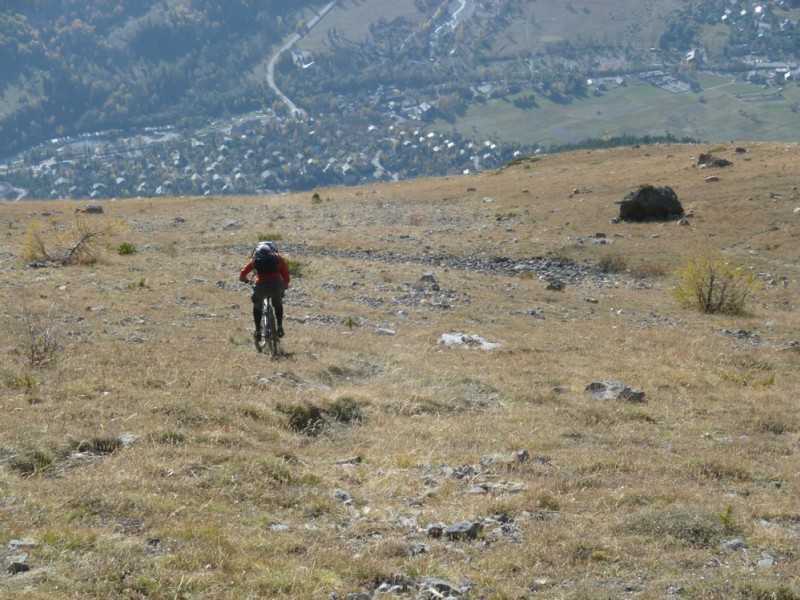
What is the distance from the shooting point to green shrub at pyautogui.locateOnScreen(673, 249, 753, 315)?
26.6 m

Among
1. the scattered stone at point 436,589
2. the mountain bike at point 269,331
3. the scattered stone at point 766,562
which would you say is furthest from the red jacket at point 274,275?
the scattered stone at point 766,562

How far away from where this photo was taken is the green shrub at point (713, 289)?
2662 centimetres

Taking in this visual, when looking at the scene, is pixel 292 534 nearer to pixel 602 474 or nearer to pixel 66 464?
pixel 66 464

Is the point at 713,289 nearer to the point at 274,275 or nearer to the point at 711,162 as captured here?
the point at 274,275

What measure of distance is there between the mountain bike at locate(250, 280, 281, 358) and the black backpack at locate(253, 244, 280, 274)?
59cm

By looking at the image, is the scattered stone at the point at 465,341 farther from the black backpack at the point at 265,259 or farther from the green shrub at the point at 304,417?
the green shrub at the point at 304,417

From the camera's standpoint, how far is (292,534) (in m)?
8.05

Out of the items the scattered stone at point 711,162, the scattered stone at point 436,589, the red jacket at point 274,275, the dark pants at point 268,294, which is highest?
the scattered stone at point 711,162

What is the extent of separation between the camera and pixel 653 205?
1603 inches

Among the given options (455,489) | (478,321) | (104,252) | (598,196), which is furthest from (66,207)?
(455,489)

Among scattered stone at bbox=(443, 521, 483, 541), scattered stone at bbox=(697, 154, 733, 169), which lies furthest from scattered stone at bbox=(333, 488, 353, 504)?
scattered stone at bbox=(697, 154, 733, 169)

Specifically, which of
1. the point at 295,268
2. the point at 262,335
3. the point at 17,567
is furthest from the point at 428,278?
the point at 17,567

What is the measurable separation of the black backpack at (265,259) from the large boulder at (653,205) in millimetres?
28097

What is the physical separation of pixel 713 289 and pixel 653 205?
1464 centimetres
